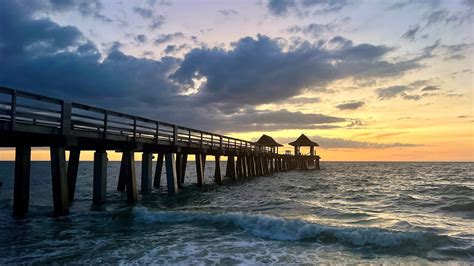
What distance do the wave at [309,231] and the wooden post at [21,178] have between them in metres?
3.64

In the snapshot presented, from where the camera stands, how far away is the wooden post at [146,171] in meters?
18.5

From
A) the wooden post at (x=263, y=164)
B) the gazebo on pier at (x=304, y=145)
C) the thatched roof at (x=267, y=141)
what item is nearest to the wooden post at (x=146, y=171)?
the wooden post at (x=263, y=164)

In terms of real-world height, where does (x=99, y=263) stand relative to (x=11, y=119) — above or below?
below

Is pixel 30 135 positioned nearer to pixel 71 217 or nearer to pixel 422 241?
pixel 71 217

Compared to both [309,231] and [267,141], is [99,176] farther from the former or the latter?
[267,141]

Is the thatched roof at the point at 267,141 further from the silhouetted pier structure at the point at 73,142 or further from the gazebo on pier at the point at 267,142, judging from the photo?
the silhouetted pier structure at the point at 73,142

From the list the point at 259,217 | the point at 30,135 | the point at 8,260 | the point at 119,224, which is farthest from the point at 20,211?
the point at 259,217

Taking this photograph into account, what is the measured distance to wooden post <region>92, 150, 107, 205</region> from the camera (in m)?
15.0

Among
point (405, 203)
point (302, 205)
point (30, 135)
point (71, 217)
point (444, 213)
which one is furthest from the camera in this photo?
point (405, 203)

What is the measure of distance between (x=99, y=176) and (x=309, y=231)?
8711mm

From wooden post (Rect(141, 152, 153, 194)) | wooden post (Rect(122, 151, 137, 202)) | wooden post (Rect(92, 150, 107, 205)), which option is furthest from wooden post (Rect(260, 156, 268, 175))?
wooden post (Rect(92, 150, 107, 205))

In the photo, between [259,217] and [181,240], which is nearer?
[181,240]

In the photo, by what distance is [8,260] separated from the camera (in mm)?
7461

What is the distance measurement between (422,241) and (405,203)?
902cm
